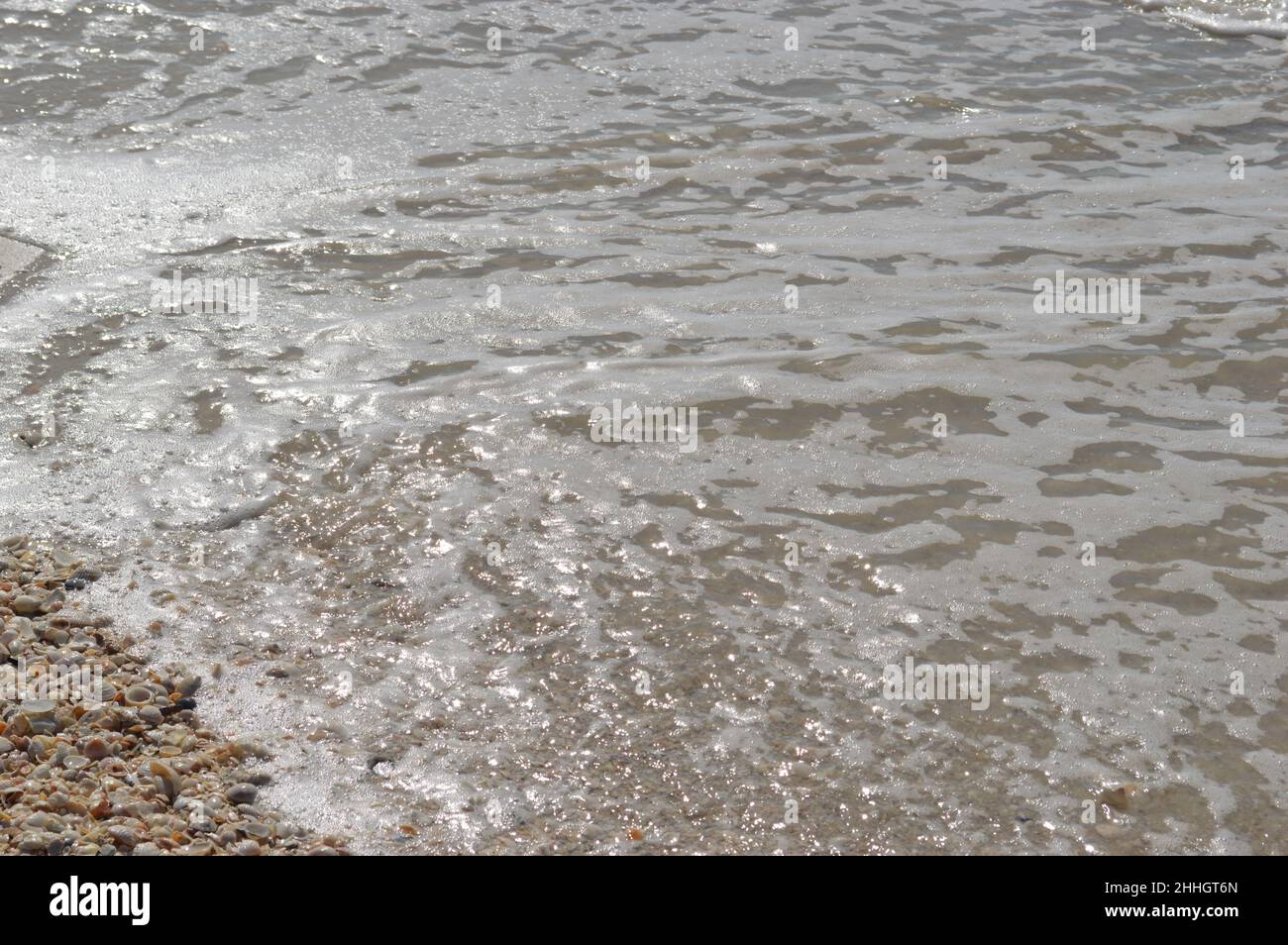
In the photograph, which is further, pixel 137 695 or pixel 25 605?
pixel 25 605

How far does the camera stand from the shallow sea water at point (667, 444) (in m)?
3.87

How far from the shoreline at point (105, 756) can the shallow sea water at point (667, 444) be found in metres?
0.15

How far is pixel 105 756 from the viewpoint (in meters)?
3.59

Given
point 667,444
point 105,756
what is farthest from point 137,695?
point 667,444

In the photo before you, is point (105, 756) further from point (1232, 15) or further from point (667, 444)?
point (1232, 15)

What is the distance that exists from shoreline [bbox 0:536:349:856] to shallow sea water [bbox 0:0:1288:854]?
0.15 meters

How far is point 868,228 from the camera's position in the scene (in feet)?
24.7

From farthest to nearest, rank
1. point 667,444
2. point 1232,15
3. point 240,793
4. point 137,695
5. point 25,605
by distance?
point 1232,15
point 667,444
point 25,605
point 137,695
point 240,793

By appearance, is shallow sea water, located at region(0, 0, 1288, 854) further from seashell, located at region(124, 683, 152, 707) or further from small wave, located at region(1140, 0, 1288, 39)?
small wave, located at region(1140, 0, 1288, 39)

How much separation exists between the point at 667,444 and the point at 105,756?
2.71 m

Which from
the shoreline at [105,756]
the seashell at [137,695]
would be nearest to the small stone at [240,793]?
the shoreline at [105,756]

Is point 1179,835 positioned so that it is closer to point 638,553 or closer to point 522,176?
point 638,553

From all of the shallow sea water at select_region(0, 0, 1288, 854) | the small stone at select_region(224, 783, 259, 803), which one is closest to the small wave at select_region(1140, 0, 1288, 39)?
the shallow sea water at select_region(0, 0, 1288, 854)

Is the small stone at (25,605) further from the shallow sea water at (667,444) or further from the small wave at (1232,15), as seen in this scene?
the small wave at (1232,15)
